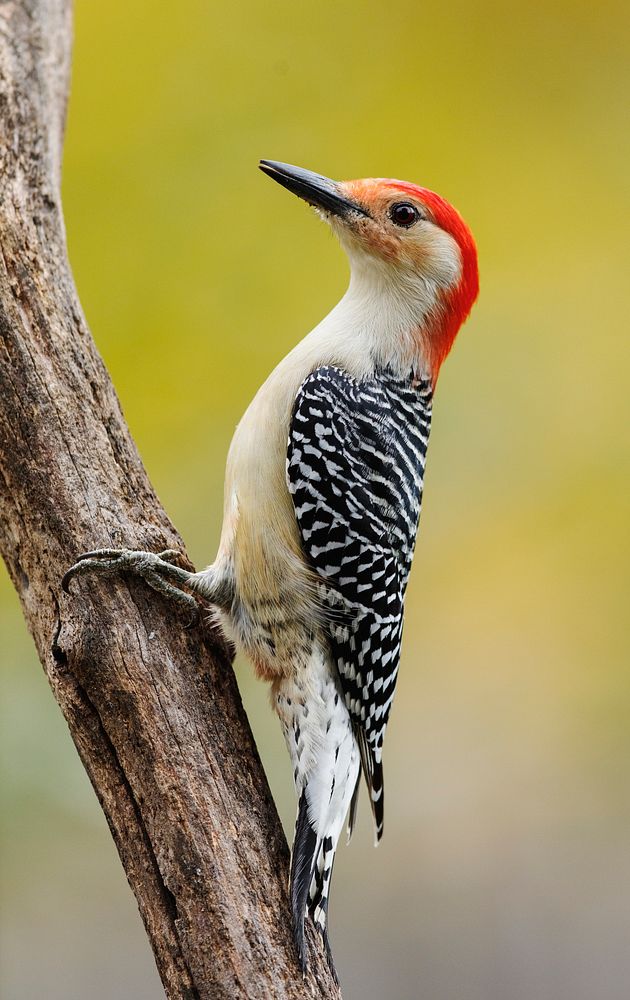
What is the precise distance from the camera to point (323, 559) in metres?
2.96

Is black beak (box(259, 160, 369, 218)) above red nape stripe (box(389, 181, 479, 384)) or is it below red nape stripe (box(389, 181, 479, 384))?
above

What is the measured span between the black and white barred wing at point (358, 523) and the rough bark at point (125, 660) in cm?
40

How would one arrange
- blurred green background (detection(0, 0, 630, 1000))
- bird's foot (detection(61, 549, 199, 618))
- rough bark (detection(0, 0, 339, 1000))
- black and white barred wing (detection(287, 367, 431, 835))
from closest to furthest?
1. rough bark (detection(0, 0, 339, 1000))
2. bird's foot (detection(61, 549, 199, 618))
3. black and white barred wing (detection(287, 367, 431, 835))
4. blurred green background (detection(0, 0, 630, 1000))

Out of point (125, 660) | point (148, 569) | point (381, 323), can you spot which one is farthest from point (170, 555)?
point (381, 323)

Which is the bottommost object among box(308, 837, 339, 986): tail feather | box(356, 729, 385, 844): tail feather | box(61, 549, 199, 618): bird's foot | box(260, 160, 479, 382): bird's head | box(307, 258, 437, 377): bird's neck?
box(308, 837, 339, 986): tail feather

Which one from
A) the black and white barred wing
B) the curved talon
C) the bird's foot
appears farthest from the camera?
the black and white barred wing

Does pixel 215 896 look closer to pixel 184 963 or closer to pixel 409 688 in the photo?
pixel 184 963

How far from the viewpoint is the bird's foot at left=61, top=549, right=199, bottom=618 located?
2695mm

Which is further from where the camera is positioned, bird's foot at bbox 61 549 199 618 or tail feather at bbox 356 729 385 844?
tail feather at bbox 356 729 385 844

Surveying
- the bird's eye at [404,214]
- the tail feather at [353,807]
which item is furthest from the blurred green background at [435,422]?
the bird's eye at [404,214]

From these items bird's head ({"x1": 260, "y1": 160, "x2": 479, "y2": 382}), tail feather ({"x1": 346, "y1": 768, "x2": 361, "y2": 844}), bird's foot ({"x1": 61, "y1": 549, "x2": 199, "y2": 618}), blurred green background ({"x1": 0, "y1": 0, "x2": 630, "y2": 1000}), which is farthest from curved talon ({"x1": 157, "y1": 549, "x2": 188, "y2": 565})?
blurred green background ({"x1": 0, "y1": 0, "x2": 630, "y2": 1000})

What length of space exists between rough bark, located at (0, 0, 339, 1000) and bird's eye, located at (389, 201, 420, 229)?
3.85 feet

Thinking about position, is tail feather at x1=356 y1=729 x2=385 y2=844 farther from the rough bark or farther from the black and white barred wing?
the rough bark

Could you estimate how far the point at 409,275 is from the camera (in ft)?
11.3
